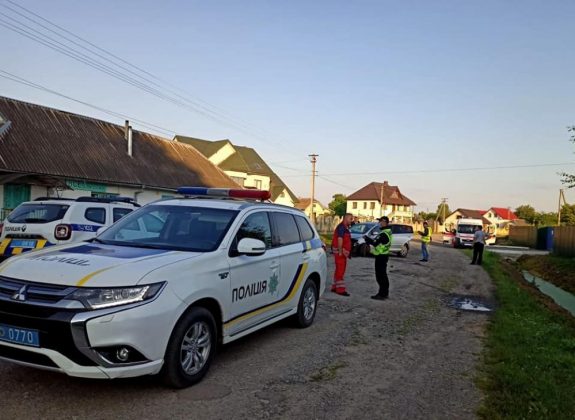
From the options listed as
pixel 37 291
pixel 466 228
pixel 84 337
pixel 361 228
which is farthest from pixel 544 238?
pixel 37 291

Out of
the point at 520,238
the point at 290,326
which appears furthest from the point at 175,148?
the point at 520,238

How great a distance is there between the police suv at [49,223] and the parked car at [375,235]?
13418 millimetres

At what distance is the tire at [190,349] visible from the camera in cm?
434

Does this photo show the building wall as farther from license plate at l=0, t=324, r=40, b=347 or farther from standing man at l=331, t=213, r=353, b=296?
license plate at l=0, t=324, r=40, b=347

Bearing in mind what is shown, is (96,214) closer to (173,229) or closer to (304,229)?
(304,229)

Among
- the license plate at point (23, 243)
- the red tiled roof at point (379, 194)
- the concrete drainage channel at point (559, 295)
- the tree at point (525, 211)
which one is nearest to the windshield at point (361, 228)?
the concrete drainage channel at point (559, 295)

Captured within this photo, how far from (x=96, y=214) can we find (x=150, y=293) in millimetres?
6342

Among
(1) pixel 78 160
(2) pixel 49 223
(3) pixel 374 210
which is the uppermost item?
(1) pixel 78 160

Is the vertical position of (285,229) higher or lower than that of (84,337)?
higher

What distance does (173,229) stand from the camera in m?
5.58

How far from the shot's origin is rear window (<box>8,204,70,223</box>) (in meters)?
9.11

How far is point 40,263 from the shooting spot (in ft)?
14.0

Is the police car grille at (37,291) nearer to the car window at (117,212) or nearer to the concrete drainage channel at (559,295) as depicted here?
the car window at (117,212)

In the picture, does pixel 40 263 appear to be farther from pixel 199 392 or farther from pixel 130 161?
pixel 130 161
